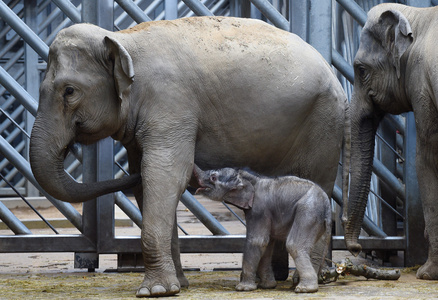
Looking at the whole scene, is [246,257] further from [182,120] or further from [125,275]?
[125,275]

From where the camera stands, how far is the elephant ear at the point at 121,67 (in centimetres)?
443

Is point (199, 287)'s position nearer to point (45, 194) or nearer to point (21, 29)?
point (45, 194)

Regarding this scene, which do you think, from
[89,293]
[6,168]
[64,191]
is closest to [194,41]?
[64,191]

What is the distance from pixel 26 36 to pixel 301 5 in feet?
6.85

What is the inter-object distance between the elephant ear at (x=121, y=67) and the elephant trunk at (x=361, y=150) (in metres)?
1.93

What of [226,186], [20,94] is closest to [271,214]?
[226,186]

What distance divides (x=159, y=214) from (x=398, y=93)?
2.03 meters

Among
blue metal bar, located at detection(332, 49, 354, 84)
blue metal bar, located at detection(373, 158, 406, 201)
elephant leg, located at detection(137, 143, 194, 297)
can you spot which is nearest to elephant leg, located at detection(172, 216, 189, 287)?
elephant leg, located at detection(137, 143, 194, 297)

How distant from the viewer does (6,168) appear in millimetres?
14805

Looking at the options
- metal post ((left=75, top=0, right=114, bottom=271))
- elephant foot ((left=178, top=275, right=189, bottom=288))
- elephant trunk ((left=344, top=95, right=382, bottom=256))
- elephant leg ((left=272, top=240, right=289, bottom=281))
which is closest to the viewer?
elephant foot ((left=178, top=275, right=189, bottom=288))

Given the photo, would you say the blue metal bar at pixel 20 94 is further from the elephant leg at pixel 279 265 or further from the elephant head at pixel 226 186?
the elephant leg at pixel 279 265

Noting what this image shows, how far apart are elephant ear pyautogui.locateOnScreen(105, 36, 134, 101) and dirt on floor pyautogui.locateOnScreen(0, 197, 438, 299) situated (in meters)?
1.14

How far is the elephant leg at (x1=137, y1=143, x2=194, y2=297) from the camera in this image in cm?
439

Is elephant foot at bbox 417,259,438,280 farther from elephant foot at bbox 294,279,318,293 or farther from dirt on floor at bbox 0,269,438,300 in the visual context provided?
elephant foot at bbox 294,279,318,293
